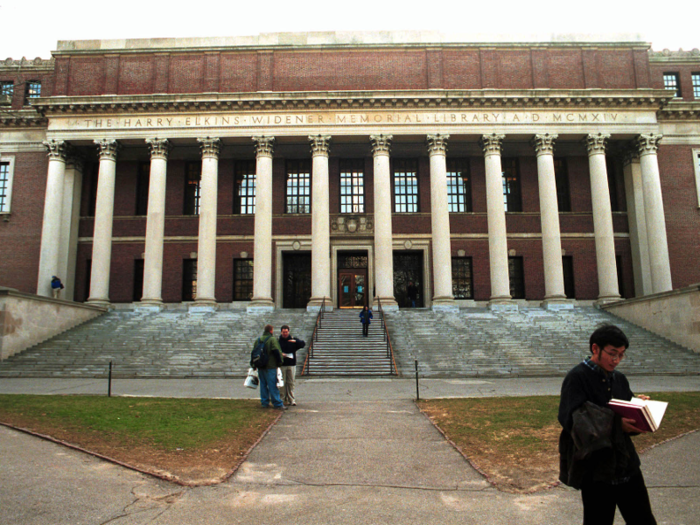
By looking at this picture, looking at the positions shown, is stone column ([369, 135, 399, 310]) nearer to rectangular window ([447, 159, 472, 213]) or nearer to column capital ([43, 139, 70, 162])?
rectangular window ([447, 159, 472, 213])

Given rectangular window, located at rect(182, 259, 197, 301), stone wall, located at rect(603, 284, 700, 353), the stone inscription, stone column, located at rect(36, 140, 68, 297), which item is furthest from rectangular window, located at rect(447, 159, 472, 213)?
stone column, located at rect(36, 140, 68, 297)

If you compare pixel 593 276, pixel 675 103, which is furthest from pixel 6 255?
pixel 675 103

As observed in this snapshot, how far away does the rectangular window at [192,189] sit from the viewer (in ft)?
112

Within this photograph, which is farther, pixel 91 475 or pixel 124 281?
pixel 124 281

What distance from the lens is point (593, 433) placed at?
12.6ft

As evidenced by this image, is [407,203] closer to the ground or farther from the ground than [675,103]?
closer to the ground

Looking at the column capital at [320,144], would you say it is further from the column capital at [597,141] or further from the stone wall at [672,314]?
the stone wall at [672,314]

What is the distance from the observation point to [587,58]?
31.7 meters

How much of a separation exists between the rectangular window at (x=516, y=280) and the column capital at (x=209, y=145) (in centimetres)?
1793

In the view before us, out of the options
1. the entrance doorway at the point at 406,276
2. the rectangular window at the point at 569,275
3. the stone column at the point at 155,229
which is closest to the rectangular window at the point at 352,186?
the entrance doorway at the point at 406,276

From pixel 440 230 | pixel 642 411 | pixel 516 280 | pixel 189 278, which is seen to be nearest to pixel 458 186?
pixel 440 230

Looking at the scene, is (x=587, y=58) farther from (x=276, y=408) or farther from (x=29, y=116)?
(x=29, y=116)

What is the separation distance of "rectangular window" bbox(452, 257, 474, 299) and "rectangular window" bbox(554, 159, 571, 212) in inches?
266

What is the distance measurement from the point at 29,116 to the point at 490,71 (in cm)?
2667
